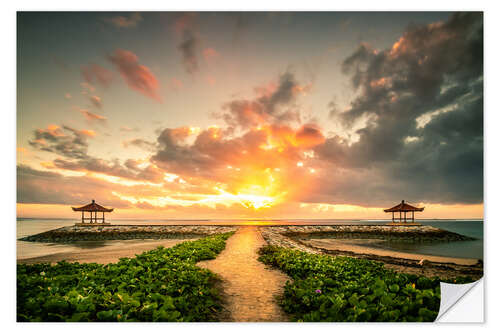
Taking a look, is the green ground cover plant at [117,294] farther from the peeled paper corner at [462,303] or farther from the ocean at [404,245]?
the peeled paper corner at [462,303]

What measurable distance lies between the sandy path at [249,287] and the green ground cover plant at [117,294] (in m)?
0.39

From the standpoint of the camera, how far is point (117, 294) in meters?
3.24

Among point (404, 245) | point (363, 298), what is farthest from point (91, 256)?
point (404, 245)

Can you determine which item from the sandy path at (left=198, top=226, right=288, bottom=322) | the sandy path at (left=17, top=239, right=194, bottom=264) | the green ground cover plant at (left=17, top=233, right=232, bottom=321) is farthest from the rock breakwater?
the green ground cover plant at (left=17, top=233, right=232, bottom=321)

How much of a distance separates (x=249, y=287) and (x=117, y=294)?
2771mm

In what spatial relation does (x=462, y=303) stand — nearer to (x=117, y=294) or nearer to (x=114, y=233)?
(x=117, y=294)

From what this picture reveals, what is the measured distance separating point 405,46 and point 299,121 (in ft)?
9.61

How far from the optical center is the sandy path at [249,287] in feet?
13.2

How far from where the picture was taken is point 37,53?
532 cm

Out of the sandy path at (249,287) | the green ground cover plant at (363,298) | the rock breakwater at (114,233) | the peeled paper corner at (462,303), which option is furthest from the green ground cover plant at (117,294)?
the rock breakwater at (114,233)

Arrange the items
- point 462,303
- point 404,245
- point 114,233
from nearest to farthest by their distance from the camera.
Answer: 1. point 462,303
2. point 404,245
3. point 114,233

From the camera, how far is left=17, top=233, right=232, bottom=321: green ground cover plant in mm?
3006
